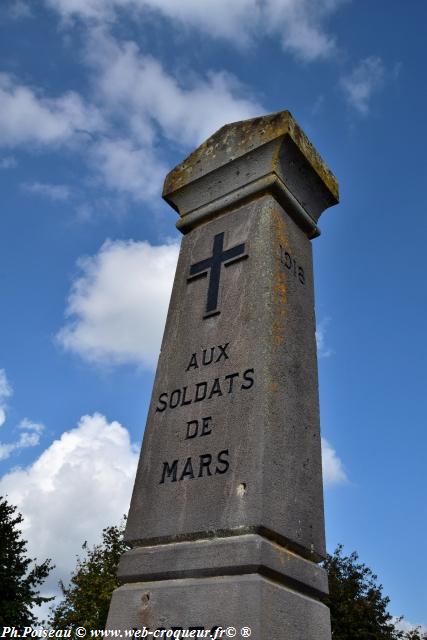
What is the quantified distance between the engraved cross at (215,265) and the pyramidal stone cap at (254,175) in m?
0.41

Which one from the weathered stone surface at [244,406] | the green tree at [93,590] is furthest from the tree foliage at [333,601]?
the weathered stone surface at [244,406]

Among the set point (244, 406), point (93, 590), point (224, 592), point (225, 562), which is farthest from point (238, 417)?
point (93, 590)

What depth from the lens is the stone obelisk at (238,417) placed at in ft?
8.65

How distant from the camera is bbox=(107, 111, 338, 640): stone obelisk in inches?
104

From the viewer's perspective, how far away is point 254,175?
416cm

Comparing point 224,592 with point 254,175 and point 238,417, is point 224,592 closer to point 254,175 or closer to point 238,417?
point 238,417

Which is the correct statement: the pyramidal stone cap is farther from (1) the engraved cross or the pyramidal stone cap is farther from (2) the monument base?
(2) the monument base

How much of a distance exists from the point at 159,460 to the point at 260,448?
793mm

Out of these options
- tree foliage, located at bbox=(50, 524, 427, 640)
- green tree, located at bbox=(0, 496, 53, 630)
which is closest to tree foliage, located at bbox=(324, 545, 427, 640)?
tree foliage, located at bbox=(50, 524, 427, 640)

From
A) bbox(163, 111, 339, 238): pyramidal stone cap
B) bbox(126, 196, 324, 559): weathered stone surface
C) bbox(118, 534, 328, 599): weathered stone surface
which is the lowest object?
bbox(118, 534, 328, 599): weathered stone surface

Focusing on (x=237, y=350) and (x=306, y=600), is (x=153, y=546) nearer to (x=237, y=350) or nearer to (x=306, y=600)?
(x=306, y=600)

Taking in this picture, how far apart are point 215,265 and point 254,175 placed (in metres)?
0.80

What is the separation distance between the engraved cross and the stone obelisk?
0.01 metres

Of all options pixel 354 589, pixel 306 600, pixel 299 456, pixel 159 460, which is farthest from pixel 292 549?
pixel 354 589
